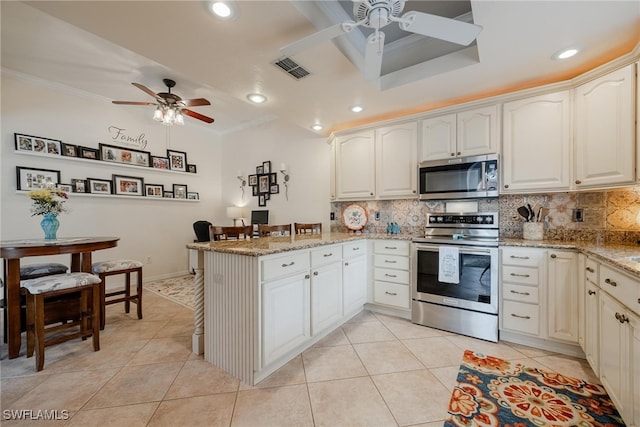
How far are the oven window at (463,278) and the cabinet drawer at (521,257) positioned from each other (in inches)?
5.5

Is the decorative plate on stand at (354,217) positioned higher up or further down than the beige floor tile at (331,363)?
higher up

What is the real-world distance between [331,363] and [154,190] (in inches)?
169

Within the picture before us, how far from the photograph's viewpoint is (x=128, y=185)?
4.21 metres

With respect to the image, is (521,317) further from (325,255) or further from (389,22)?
(389,22)

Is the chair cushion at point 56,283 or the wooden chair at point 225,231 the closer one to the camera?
the chair cushion at point 56,283

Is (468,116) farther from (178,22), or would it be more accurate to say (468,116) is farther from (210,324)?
(210,324)

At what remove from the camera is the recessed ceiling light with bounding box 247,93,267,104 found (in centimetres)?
261

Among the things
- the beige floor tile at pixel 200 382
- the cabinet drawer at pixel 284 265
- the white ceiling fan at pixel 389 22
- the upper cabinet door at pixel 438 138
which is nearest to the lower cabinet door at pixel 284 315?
the cabinet drawer at pixel 284 265

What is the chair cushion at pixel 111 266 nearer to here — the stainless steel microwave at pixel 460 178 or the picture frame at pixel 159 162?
the picture frame at pixel 159 162

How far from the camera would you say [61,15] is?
1521 millimetres

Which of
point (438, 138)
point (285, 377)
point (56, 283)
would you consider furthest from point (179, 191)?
point (438, 138)

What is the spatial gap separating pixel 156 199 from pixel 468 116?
4973mm

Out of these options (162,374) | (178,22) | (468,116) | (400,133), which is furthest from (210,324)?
(468,116)

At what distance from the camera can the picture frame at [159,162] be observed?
4.53 metres
